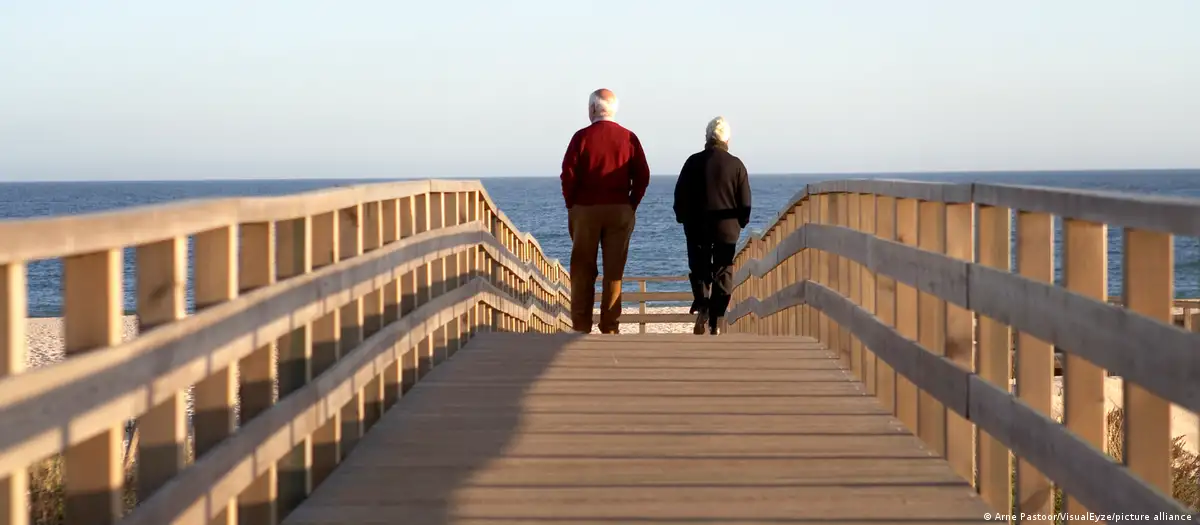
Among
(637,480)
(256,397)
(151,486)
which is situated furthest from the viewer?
(637,480)

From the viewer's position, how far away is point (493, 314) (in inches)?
445

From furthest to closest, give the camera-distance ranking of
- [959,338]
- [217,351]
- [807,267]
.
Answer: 1. [807,267]
2. [959,338]
3. [217,351]

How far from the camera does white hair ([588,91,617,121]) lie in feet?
35.4

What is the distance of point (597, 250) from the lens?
36.4ft

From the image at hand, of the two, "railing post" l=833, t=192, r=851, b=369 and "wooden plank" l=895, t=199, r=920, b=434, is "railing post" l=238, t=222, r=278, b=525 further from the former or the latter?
"railing post" l=833, t=192, r=851, b=369

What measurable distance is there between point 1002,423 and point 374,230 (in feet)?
9.29

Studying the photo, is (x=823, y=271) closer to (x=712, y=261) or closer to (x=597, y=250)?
(x=597, y=250)

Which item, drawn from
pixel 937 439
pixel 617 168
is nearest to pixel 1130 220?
pixel 937 439

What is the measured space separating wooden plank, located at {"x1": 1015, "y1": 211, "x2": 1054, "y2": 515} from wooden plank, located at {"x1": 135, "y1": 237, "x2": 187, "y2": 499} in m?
2.46

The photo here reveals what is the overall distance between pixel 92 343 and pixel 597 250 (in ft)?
26.6

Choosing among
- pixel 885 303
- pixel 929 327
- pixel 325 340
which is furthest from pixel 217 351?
pixel 885 303

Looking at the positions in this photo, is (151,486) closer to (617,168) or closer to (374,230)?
(374,230)

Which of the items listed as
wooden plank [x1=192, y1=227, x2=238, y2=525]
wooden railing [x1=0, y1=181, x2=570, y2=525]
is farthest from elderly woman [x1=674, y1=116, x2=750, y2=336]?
wooden plank [x1=192, y1=227, x2=238, y2=525]

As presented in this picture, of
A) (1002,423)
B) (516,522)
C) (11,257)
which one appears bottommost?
(516,522)
